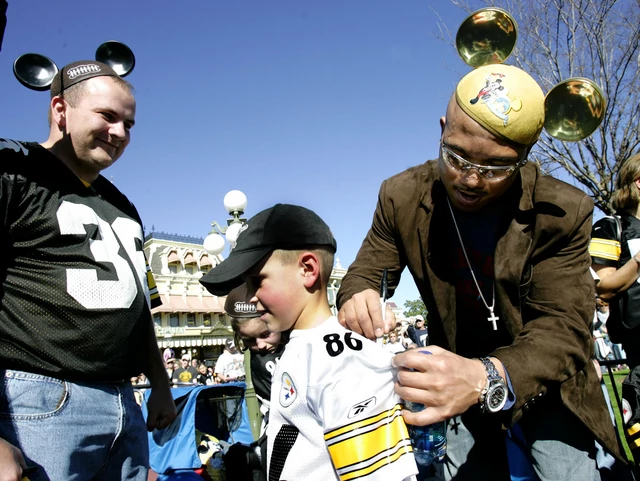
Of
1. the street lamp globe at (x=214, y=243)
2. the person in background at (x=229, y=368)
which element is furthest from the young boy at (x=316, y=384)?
the person in background at (x=229, y=368)

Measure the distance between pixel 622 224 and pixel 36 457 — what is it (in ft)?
12.4

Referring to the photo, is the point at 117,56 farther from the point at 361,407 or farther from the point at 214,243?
the point at 214,243

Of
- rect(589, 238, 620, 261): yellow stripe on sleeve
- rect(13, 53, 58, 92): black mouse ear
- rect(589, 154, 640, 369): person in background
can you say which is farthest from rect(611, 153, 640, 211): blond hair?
rect(13, 53, 58, 92): black mouse ear

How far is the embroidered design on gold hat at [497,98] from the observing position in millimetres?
1822

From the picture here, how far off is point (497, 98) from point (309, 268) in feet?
3.30

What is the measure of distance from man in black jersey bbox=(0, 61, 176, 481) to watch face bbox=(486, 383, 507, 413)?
1545 mm

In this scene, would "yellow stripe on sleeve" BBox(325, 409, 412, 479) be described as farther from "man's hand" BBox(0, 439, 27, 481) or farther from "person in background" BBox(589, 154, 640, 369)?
"person in background" BBox(589, 154, 640, 369)

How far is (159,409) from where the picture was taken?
2.80 metres

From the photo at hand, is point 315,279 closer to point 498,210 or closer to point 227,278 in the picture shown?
point 227,278

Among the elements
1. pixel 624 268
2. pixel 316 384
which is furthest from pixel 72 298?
pixel 624 268

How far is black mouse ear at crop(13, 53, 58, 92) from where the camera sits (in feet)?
9.23

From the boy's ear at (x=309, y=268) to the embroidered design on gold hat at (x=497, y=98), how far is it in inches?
35.4

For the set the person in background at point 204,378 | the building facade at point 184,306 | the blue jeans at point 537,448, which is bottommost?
the blue jeans at point 537,448

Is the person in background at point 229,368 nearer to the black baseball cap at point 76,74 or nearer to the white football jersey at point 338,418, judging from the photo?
the black baseball cap at point 76,74
